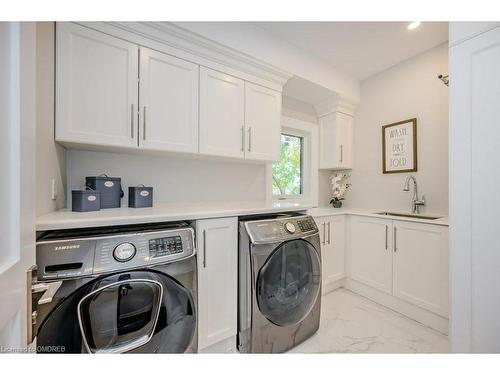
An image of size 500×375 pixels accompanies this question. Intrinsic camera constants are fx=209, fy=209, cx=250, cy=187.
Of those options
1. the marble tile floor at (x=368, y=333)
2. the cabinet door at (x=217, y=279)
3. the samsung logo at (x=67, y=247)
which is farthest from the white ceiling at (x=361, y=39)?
the marble tile floor at (x=368, y=333)

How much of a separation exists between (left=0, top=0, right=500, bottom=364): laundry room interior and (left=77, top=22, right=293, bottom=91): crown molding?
0.03 feet

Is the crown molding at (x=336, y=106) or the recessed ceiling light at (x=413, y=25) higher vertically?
the recessed ceiling light at (x=413, y=25)

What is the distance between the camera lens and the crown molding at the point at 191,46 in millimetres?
1359

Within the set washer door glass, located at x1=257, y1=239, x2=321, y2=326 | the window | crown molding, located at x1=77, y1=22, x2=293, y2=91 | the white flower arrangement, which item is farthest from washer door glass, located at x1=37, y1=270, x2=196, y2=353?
the white flower arrangement

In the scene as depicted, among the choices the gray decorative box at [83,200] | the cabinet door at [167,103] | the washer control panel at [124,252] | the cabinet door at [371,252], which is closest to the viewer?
the washer control panel at [124,252]

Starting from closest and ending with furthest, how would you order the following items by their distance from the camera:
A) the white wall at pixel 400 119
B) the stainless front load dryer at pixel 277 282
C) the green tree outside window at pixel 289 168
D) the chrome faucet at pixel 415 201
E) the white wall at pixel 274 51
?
the stainless front load dryer at pixel 277 282 < the white wall at pixel 274 51 < the white wall at pixel 400 119 < the chrome faucet at pixel 415 201 < the green tree outside window at pixel 289 168

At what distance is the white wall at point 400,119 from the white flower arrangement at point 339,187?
0.32ft

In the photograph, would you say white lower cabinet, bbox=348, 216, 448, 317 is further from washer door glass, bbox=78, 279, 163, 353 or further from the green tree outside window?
washer door glass, bbox=78, 279, 163, 353

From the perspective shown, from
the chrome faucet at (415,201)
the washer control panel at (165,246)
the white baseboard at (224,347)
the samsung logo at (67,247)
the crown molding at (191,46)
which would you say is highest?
the crown molding at (191,46)

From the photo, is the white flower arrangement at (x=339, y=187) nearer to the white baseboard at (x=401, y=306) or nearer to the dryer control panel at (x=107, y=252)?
the white baseboard at (x=401, y=306)

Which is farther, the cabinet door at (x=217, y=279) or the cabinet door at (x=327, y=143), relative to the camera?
the cabinet door at (x=327, y=143)

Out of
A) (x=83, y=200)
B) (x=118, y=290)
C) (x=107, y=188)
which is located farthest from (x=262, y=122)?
(x=118, y=290)

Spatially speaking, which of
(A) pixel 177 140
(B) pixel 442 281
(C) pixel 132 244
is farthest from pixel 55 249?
(B) pixel 442 281

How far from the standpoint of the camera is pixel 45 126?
1075 millimetres
